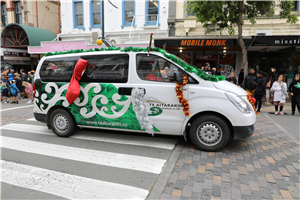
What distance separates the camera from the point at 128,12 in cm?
1519

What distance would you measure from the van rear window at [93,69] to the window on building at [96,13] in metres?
11.8

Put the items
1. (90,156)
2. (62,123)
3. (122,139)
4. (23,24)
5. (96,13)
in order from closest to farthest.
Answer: (90,156) < (122,139) < (62,123) < (96,13) < (23,24)

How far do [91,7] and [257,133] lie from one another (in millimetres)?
15071

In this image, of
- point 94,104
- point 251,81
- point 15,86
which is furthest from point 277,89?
point 15,86

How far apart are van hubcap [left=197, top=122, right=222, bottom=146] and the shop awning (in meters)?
15.8

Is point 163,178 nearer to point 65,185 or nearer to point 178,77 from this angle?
point 65,185

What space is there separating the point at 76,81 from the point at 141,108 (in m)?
1.75

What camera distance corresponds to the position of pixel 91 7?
52.5 feet

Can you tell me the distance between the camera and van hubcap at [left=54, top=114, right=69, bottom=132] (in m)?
5.44

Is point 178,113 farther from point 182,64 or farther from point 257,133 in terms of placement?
point 257,133

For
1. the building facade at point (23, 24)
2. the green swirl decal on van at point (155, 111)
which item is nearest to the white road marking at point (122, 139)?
the green swirl decal on van at point (155, 111)

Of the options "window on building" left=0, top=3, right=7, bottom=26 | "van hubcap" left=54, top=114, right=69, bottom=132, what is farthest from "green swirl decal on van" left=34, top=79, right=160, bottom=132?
"window on building" left=0, top=3, right=7, bottom=26

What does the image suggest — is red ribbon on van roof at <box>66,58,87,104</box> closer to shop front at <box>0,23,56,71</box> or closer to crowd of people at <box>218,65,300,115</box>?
crowd of people at <box>218,65,300,115</box>

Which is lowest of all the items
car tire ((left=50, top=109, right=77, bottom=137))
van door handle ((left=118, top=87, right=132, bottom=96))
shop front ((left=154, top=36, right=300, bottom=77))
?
car tire ((left=50, top=109, right=77, bottom=137))
